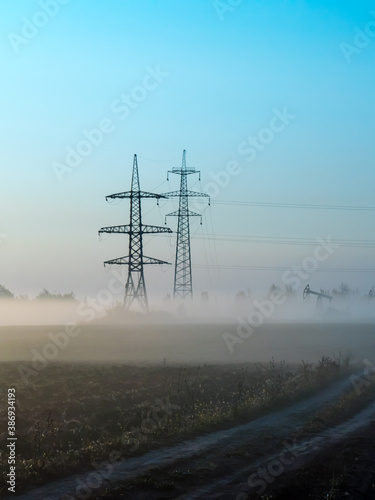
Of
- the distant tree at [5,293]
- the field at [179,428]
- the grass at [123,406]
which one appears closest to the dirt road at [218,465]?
the field at [179,428]

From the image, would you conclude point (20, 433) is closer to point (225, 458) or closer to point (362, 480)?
point (225, 458)

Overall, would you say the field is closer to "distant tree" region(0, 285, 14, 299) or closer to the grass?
the grass

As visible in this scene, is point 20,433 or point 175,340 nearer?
point 20,433

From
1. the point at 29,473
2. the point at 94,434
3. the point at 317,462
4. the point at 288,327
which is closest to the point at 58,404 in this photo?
the point at 94,434

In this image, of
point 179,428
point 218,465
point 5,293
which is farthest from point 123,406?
point 5,293

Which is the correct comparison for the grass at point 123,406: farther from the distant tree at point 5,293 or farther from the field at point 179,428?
the distant tree at point 5,293

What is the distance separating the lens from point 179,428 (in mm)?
21984

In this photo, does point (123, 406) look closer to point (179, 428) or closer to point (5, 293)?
point (179, 428)

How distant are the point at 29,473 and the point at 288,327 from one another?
74.5 meters

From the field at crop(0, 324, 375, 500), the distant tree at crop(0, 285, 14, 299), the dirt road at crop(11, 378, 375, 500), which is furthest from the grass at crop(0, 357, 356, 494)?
the distant tree at crop(0, 285, 14, 299)

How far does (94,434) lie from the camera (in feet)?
68.9

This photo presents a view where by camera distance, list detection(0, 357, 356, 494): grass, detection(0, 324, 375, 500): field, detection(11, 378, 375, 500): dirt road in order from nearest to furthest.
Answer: detection(11, 378, 375, 500): dirt road < detection(0, 324, 375, 500): field < detection(0, 357, 356, 494): grass

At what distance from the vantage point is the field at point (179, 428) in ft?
51.1

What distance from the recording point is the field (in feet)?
51.1
